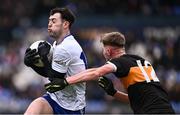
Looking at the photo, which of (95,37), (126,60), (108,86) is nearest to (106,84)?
(108,86)

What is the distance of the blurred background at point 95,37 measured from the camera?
655 inches

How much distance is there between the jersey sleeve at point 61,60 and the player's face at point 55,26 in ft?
0.71

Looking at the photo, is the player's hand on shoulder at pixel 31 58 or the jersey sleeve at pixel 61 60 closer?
the jersey sleeve at pixel 61 60

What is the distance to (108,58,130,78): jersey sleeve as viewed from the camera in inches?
304

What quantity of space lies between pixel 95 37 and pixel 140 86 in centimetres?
1046

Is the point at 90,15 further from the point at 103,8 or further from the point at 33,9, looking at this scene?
the point at 33,9

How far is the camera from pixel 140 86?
7.81 metres

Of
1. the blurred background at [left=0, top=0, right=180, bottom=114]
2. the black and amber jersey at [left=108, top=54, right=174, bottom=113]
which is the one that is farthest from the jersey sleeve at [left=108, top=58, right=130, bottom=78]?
the blurred background at [left=0, top=0, right=180, bottom=114]

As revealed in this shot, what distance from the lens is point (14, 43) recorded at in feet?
63.1

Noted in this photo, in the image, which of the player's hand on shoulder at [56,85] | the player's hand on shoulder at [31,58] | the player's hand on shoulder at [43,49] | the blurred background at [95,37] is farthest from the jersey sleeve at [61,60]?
the blurred background at [95,37]

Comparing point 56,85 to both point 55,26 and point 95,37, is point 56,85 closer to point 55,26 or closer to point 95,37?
point 55,26

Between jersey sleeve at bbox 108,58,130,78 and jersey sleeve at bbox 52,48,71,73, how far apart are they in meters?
0.80

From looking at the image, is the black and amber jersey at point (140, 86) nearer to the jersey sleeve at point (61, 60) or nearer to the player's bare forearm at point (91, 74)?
the player's bare forearm at point (91, 74)

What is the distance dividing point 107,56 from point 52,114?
101 cm
